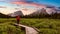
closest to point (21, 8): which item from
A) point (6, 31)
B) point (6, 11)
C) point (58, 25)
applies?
point (6, 11)

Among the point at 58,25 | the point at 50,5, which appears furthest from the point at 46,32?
the point at 50,5

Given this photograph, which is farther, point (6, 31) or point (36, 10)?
point (36, 10)

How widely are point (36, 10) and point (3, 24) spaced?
3.13ft

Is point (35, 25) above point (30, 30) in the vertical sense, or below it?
above

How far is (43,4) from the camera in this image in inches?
191

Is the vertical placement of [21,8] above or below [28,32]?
above

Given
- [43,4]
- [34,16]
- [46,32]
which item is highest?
A: [43,4]

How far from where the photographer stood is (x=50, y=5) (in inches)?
192

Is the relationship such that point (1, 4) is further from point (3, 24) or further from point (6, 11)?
point (3, 24)

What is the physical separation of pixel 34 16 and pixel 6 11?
2.48ft

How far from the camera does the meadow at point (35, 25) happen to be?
4543 millimetres

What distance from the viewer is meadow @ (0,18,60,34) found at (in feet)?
14.9

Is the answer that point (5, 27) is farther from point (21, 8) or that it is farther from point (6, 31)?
point (21, 8)

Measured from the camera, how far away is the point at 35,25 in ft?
15.4
